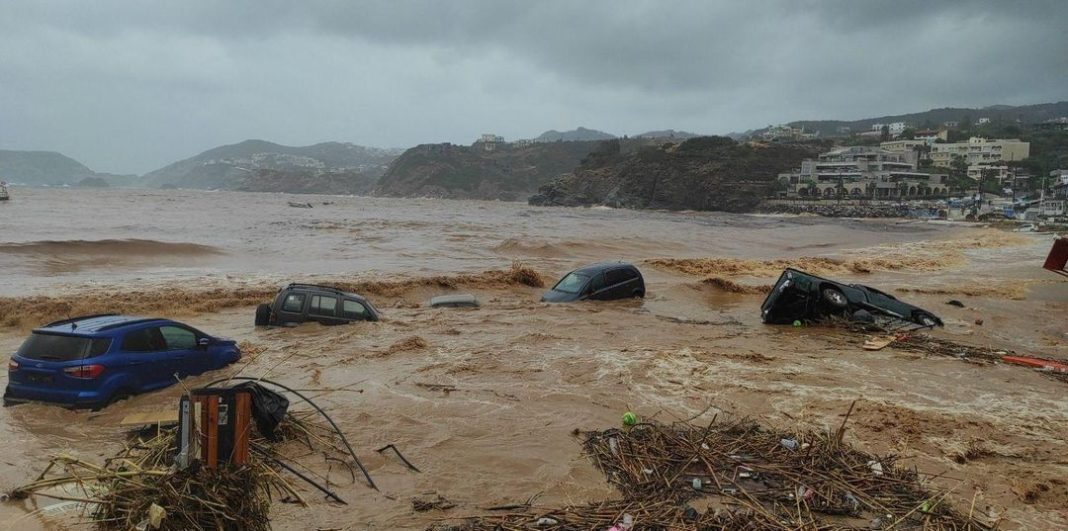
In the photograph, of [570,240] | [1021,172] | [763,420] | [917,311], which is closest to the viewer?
[763,420]

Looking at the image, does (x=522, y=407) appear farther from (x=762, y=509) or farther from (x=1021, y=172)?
(x=1021, y=172)

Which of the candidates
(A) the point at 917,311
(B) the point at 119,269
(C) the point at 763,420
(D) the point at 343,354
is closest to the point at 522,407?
(C) the point at 763,420

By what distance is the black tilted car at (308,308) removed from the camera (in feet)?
44.6

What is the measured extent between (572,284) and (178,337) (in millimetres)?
10407

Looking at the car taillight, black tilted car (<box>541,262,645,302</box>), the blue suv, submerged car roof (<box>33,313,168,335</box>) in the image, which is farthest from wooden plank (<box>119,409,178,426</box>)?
black tilted car (<box>541,262,645,302</box>)

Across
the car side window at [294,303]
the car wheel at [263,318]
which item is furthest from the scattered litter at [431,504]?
the car wheel at [263,318]

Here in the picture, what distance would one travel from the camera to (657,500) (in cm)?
530

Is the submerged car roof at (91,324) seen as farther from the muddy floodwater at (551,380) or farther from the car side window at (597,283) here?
the car side window at (597,283)

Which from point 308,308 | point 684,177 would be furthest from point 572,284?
point 684,177

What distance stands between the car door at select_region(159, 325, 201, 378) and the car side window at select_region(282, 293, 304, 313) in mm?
3775

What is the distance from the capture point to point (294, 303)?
1366cm

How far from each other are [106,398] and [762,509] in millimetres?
7935

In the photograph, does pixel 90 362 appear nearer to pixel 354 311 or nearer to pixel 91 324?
pixel 91 324

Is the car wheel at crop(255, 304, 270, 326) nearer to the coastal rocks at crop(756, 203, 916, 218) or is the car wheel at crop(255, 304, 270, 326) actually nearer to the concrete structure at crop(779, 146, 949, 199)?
the coastal rocks at crop(756, 203, 916, 218)
